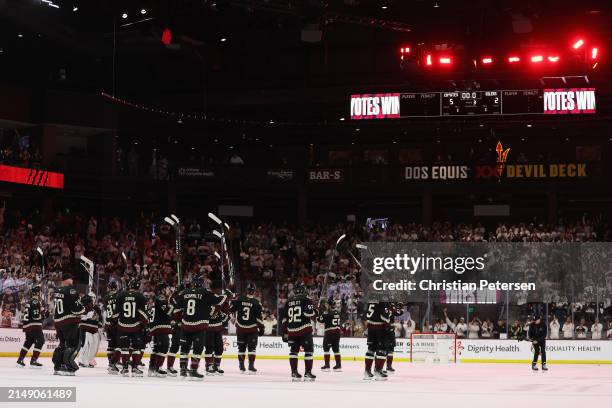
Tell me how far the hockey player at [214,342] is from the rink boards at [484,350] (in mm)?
6574

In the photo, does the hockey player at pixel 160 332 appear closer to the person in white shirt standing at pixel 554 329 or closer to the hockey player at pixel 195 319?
the hockey player at pixel 195 319

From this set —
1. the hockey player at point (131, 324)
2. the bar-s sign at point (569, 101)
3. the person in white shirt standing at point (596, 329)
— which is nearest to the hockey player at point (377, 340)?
the hockey player at point (131, 324)

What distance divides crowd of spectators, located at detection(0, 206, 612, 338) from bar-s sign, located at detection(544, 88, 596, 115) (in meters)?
4.50

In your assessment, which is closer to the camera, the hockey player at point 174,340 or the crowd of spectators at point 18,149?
the hockey player at point 174,340

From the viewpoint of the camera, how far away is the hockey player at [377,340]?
17453mm

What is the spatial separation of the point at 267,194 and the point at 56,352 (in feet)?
80.8

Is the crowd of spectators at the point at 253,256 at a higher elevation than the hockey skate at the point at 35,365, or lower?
higher

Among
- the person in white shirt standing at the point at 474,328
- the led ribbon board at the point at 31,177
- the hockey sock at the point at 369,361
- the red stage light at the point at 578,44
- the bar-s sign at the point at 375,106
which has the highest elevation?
the bar-s sign at the point at 375,106

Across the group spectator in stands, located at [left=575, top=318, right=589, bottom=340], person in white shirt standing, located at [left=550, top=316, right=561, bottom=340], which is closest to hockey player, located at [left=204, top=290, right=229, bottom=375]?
person in white shirt standing, located at [left=550, top=316, right=561, bottom=340]

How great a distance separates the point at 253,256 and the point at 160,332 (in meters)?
16.9

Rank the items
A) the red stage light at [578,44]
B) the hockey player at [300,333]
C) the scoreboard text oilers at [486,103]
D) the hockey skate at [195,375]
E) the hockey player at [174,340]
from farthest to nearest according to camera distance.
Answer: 1. the scoreboard text oilers at [486,103]
2. the red stage light at [578,44]
3. the hockey player at [174,340]
4. the hockey player at [300,333]
5. the hockey skate at [195,375]

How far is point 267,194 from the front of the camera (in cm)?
4125

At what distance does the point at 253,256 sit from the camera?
3447 cm

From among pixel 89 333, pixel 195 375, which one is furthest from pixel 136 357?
pixel 89 333
